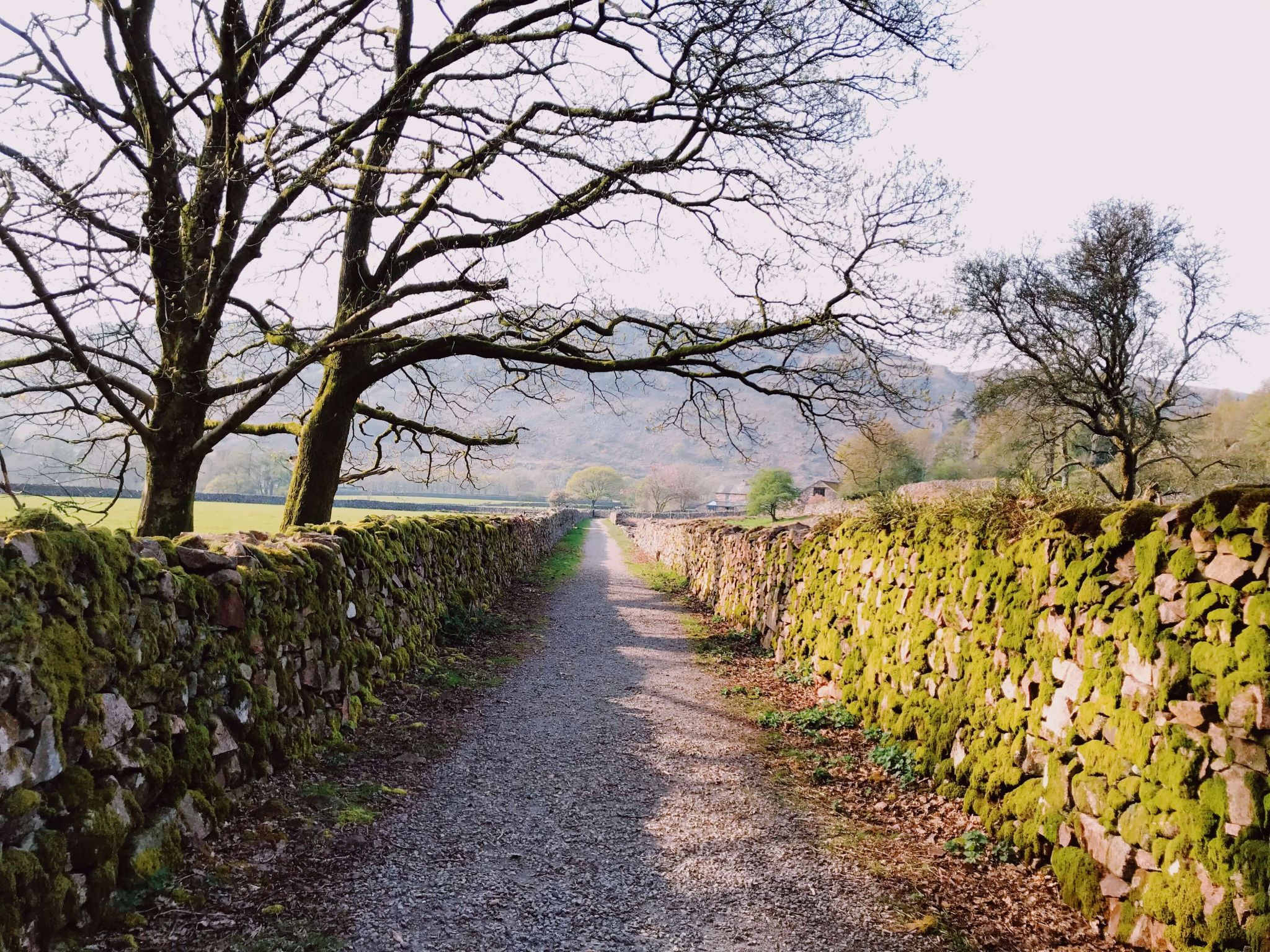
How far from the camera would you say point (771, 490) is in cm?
4969

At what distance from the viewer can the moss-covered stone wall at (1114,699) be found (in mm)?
3184

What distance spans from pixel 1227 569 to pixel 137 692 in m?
5.07

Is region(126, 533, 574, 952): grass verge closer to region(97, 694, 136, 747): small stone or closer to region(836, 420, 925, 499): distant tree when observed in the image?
region(97, 694, 136, 747): small stone

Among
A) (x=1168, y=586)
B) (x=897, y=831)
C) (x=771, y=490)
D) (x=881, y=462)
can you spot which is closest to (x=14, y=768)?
(x=897, y=831)

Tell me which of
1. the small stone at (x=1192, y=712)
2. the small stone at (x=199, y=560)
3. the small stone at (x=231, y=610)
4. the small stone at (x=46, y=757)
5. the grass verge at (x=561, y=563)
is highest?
the small stone at (x=199, y=560)

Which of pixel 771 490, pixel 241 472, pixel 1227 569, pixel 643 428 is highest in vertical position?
pixel 643 428

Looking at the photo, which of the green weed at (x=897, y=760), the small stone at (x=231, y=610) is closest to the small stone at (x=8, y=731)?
the small stone at (x=231, y=610)

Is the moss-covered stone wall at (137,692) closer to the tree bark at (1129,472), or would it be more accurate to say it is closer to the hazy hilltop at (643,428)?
the hazy hilltop at (643,428)

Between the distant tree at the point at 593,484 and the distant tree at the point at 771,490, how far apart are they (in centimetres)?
5401

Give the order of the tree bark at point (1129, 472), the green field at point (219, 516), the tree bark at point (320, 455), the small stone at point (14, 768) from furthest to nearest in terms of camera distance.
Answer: the tree bark at point (1129, 472) → the green field at point (219, 516) → the tree bark at point (320, 455) → the small stone at point (14, 768)

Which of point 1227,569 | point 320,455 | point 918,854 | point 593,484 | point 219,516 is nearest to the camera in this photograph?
point 1227,569

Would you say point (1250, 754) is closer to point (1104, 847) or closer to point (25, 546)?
point (1104, 847)

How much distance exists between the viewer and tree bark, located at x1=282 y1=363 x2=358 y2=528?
10531mm

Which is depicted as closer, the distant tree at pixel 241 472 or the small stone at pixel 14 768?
the small stone at pixel 14 768
